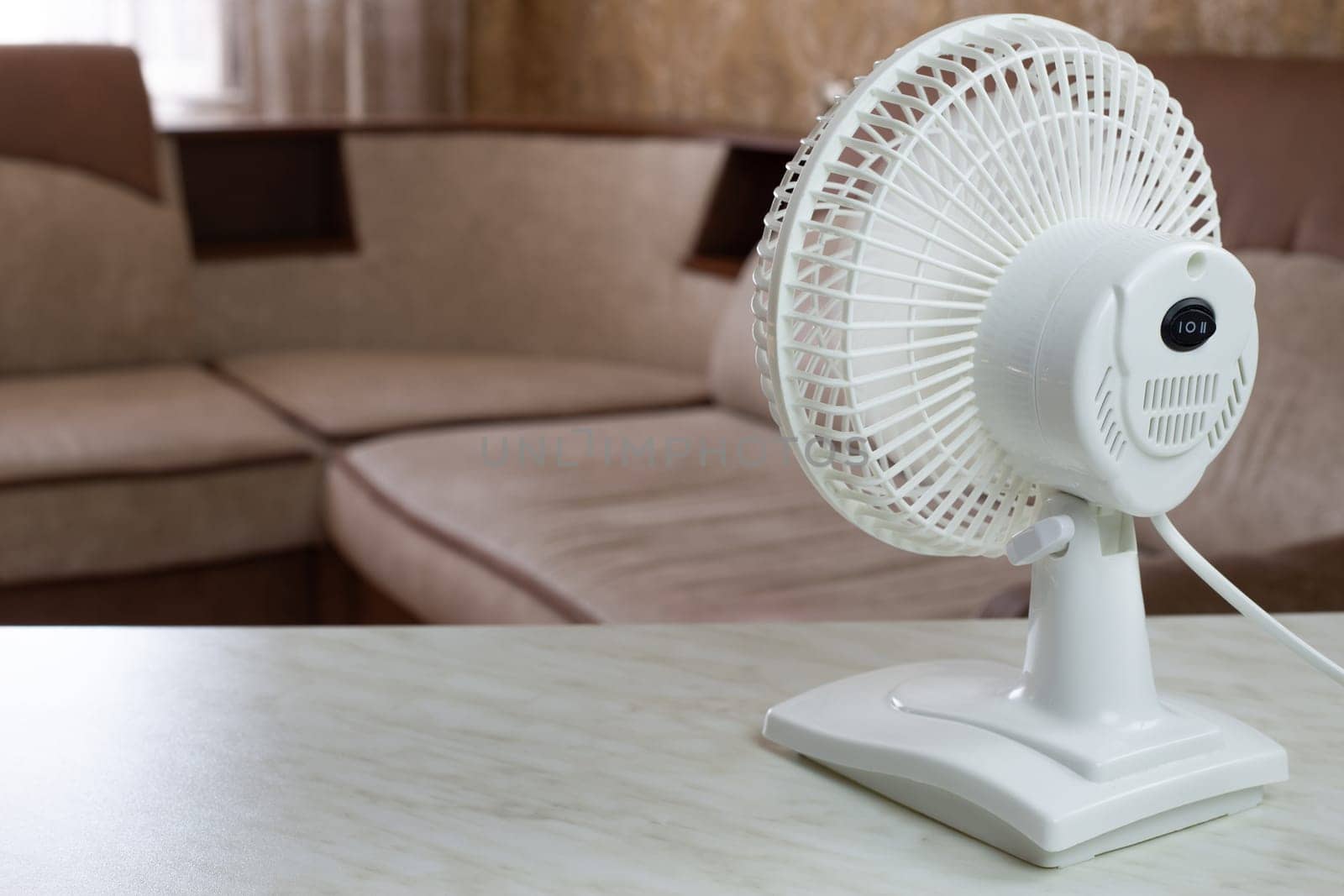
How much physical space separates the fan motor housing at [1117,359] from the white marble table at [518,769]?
13 centimetres

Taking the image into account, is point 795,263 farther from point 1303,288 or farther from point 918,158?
point 1303,288

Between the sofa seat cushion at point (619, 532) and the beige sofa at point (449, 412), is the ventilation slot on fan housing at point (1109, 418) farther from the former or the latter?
the sofa seat cushion at point (619, 532)

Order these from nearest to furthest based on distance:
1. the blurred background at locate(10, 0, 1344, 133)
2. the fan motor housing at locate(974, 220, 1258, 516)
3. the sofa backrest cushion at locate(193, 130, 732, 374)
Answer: the fan motor housing at locate(974, 220, 1258, 516) < the sofa backrest cushion at locate(193, 130, 732, 374) < the blurred background at locate(10, 0, 1344, 133)

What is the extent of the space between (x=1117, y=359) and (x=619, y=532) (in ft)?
4.40

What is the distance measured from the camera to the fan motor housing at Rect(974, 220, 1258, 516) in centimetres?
47

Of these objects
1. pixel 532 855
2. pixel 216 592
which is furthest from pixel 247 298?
pixel 532 855

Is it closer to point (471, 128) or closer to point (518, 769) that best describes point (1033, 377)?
point (518, 769)

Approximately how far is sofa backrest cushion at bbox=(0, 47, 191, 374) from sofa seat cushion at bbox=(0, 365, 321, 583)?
0.87 feet

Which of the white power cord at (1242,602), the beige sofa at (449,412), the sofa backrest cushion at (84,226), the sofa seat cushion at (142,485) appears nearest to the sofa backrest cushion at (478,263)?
the beige sofa at (449,412)

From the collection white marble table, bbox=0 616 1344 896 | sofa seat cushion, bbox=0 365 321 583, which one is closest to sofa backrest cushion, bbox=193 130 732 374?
sofa seat cushion, bbox=0 365 321 583

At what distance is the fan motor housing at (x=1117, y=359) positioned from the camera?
1.55 feet

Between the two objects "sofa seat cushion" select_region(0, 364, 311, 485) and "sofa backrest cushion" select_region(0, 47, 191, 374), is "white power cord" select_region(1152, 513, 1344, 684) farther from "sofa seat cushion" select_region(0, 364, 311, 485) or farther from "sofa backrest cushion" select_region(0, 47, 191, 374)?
"sofa backrest cushion" select_region(0, 47, 191, 374)

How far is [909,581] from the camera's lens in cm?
161

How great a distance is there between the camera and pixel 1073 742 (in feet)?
1.69
